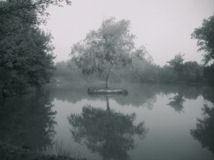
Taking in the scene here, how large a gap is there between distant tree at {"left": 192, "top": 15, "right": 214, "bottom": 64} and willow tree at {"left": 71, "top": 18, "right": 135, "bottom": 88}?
24.6 m

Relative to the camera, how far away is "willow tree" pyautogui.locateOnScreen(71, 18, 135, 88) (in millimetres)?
45156

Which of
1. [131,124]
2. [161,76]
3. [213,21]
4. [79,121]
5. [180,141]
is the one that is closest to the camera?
[180,141]

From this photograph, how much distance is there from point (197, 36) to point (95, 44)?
112ft

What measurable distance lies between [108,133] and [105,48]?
116 feet

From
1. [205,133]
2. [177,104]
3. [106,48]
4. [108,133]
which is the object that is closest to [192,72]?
[106,48]

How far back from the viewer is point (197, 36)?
60.8m

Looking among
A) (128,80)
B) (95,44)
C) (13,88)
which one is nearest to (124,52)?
(95,44)

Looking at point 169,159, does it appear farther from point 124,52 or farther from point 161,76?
point 161,76

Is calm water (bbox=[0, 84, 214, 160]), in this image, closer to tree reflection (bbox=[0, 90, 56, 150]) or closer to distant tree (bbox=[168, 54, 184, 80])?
tree reflection (bbox=[0, 90, 56, 150])

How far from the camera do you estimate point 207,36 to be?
56.4 meters

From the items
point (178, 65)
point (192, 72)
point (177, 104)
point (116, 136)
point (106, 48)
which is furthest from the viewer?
point (178, 65)

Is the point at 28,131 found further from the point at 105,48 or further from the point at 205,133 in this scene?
the point at 105,48

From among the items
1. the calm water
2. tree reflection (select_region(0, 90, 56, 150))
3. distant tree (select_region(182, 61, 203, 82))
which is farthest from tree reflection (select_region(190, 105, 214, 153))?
distant tree (select_region(182, 61, 203, 82))

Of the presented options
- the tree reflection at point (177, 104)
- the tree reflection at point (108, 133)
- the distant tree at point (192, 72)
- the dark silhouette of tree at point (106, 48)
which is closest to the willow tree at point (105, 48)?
the dark silhouette of tree at point (106, 48)
